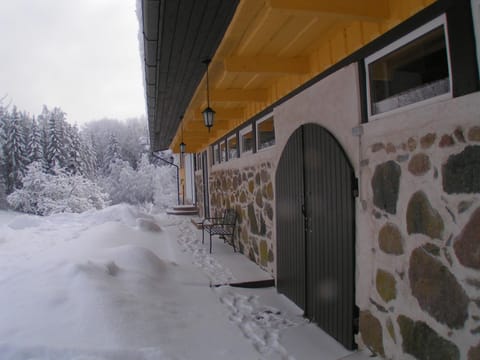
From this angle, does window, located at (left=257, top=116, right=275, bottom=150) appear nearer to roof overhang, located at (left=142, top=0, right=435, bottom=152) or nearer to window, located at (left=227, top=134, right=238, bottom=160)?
roof overhang, located at (left=142, top=0, right=435, bottom=152)

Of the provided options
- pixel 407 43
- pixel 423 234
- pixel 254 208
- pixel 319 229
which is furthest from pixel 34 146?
pixel 423 234

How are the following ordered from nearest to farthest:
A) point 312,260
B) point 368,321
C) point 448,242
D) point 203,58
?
point 448,242
point 368,321
point 312,260
point 203,58

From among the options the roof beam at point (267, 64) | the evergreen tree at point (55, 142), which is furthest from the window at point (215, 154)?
the evergreen tree at point (55, 142)

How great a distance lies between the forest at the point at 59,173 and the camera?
19266 millimetres

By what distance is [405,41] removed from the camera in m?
2.05

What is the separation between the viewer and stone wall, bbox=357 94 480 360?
158 cm

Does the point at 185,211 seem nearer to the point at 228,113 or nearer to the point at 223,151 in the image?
the point at 223,151

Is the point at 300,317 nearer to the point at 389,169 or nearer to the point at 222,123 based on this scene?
the point at 389,169

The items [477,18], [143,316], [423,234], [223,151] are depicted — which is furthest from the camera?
[223,151]

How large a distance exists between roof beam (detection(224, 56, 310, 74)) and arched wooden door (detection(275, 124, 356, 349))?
0.61 meters

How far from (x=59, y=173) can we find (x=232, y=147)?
17.2m

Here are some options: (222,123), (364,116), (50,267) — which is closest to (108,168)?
(222,123)

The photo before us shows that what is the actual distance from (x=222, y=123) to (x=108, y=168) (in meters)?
26.5

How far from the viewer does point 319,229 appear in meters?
3.02
